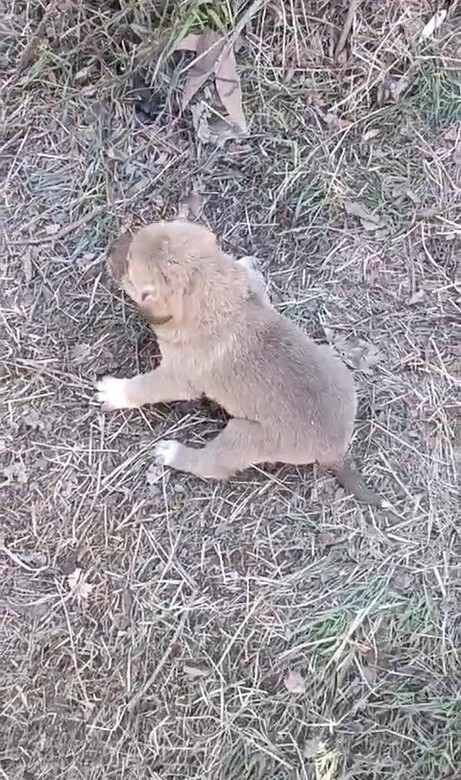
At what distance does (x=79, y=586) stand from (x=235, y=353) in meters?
1.01

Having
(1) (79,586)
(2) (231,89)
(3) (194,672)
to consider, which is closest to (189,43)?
(2) (231,89)

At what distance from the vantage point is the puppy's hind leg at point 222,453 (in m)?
3.09

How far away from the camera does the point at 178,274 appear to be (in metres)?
2.89

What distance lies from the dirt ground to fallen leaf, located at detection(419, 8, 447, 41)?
0.05 feet

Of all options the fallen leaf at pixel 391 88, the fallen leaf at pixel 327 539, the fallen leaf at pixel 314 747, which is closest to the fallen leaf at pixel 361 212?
the fallen leaf at pixel 391 88

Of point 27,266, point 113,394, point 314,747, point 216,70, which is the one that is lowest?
point 314,747

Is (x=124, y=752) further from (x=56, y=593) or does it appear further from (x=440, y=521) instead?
(x=440, y=521)

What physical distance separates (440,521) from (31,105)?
2.17 meters

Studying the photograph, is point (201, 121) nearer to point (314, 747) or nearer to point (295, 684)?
point (295, 684)

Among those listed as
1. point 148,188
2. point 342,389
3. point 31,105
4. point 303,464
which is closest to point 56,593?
point 303,464

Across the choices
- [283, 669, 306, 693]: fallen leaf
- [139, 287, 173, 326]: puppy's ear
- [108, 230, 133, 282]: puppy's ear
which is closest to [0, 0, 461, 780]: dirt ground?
[283, 669, 306, 693]: fallen leaf

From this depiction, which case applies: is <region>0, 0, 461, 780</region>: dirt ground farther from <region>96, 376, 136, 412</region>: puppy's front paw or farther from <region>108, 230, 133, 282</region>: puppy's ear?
<region>108, 230, 133, 282</region>: puppy's ear


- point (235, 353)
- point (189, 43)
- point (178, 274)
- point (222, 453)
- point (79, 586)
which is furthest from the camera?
point (189, 43)

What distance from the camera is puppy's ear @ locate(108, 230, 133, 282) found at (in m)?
3.02
